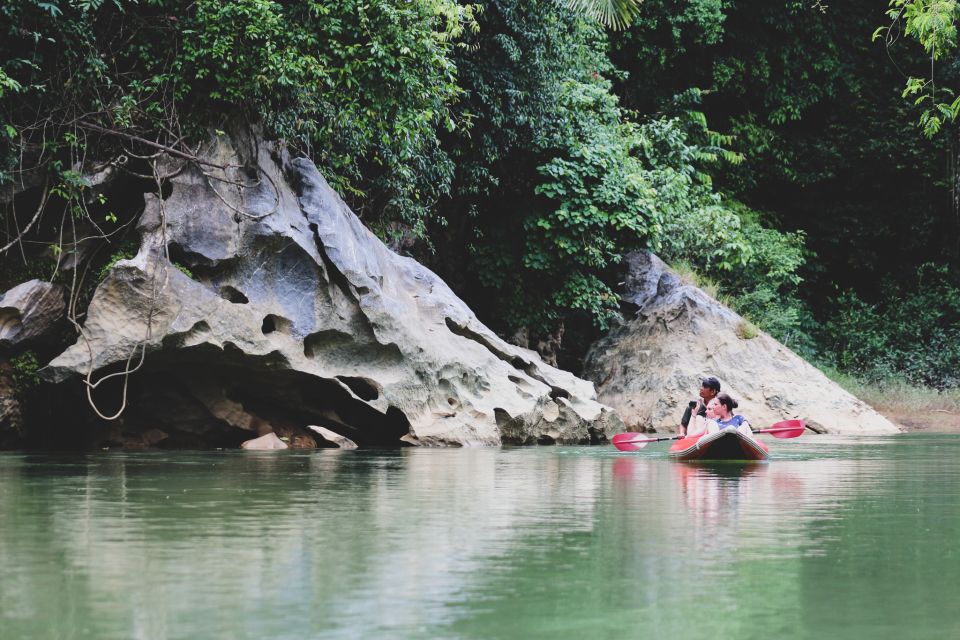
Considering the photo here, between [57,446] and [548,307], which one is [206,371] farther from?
[548,307]

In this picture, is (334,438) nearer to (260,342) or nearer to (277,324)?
(277,324)

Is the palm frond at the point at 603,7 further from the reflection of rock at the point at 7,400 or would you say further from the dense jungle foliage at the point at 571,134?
the reflection of rock at the point at 7,400

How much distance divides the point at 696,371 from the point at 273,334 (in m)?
9.72

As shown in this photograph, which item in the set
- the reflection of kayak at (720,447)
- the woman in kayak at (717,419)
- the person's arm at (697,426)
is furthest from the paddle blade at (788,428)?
the reflection of kayak at (720,447)

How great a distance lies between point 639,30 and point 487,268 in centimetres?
989

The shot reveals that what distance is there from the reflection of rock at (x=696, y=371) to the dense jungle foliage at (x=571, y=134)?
3.29 feet

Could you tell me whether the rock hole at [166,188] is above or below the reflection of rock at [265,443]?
above

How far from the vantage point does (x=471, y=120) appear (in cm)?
2155

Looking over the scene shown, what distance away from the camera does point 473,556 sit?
539 cm

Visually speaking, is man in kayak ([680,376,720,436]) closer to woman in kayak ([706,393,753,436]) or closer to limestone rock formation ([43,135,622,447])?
woman in kayak ([706,393,753,436])

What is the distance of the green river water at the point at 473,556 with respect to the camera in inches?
152

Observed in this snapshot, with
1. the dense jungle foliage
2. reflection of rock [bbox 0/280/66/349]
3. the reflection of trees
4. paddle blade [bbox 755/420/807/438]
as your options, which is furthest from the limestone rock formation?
paddle blade [bbox 755/420/807/438]

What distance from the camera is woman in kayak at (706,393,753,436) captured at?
43.0 ft

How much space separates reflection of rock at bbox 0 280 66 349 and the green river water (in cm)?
444
